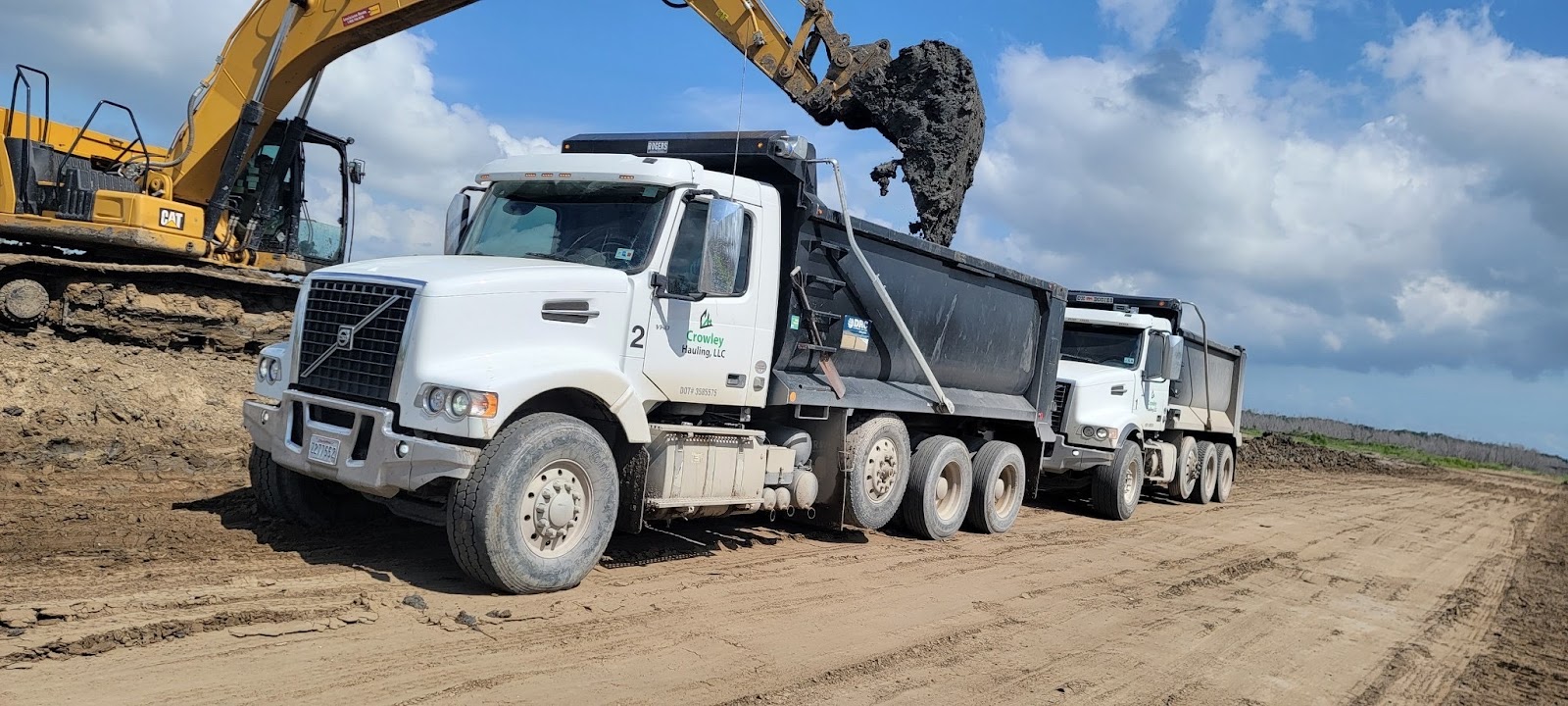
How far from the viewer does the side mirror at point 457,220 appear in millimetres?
7859

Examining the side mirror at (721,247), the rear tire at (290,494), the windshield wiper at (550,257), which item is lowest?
the rear tire at (290,494)

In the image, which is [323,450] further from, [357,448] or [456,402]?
[456,402]

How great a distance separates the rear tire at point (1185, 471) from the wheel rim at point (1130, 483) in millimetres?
2769

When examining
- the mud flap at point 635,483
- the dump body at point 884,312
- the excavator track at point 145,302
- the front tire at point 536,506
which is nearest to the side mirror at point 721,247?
the dump body at point 884,312

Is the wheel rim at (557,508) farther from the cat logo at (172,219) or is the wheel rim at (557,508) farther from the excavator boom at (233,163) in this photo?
the cat logo at (172,219)

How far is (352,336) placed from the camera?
6215 millimetres

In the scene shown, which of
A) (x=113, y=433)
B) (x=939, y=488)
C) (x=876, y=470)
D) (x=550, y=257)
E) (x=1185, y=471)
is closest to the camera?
(x=550, y=257)

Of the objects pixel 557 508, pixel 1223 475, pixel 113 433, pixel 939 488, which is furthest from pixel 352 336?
pixel 1223 475

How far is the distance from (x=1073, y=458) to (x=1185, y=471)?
4.84m

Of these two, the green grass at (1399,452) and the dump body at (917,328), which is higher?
the dump body at (917,328)

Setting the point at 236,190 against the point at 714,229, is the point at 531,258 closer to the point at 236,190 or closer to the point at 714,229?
the point at 714,229

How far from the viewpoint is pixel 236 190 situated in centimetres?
1234

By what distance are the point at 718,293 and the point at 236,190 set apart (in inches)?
308

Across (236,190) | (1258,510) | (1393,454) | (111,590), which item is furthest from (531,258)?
(1393,454)
